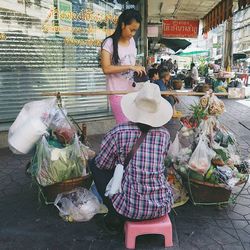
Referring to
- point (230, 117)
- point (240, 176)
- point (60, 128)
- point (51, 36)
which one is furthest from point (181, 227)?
point (230, 117)

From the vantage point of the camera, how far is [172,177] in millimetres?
3666

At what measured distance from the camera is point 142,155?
2602 mm

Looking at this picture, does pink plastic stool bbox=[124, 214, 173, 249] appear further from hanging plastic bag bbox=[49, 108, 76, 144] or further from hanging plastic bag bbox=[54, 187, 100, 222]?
hanging plastic bag bbox=[49, 108, 76, 144]

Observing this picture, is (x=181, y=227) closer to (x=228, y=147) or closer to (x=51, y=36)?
(x=228, y=147)

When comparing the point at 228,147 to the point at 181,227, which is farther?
the point at 228,147

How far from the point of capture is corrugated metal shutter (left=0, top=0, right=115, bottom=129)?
6.04 m

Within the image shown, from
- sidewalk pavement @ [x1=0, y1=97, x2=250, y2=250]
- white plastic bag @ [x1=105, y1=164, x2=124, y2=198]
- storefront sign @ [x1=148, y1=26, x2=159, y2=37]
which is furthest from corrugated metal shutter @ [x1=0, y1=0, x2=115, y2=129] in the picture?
storefront sign @ [x1=148, y1=26, x2=159, y2=37]

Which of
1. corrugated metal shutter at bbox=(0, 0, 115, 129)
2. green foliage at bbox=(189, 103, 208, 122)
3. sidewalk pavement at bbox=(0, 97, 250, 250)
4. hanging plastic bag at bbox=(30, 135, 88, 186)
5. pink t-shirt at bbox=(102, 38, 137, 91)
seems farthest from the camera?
corrugated metal shutter at bbox=(0, 0, 115, 129)

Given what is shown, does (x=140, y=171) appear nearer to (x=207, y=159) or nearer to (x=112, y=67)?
(x=207, y=159)

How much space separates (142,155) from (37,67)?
429 centimetres

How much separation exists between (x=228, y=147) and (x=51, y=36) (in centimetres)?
416

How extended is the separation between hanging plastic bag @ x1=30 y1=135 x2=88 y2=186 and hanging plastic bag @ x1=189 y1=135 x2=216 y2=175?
1.07 metres

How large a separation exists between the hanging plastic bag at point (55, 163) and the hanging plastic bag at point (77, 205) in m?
0.19

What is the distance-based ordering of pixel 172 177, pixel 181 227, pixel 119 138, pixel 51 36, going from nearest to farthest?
pixel 119 138, pixel 181 227, pixel 172 177, pixel 51 36
